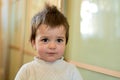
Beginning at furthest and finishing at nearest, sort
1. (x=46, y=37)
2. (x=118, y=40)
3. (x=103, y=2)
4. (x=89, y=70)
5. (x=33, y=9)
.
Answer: (x=33, y=9) < (x=89, y=70) < (x=103, y=2) < (x=118, y=40) < (x=46, y=37)

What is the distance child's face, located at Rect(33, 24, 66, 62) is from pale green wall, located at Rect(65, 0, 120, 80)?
50cm

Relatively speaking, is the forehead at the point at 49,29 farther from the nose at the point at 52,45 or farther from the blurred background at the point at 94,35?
the blurred background at the point at 94,35

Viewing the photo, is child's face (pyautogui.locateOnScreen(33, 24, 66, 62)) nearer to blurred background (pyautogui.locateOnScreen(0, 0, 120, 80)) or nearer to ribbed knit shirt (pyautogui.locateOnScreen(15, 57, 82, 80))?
ribbed knit shirt (pyautogui.locateOnScreen(15, 57, 82, 80))

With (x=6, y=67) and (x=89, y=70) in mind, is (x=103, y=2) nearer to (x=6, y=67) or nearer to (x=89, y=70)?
(x=89, y=70)

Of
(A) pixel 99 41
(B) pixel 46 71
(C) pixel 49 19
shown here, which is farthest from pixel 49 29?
(A) pixel 99 41

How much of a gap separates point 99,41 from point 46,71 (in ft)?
2.04

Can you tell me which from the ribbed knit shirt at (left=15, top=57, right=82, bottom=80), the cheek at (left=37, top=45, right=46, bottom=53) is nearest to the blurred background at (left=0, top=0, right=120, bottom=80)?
the ribbed knit shirt at (left=15, top=57, right=82, bottom=80)

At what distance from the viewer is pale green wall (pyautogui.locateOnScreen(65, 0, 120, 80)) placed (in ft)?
4.65

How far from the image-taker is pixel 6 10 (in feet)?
8.64


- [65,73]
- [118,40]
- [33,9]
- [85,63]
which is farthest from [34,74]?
[33,9]

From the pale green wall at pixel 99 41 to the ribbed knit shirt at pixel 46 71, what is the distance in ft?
1.49

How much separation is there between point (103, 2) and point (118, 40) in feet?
0.93

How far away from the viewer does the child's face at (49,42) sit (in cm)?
100

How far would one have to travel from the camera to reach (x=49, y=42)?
1004 millimetres
